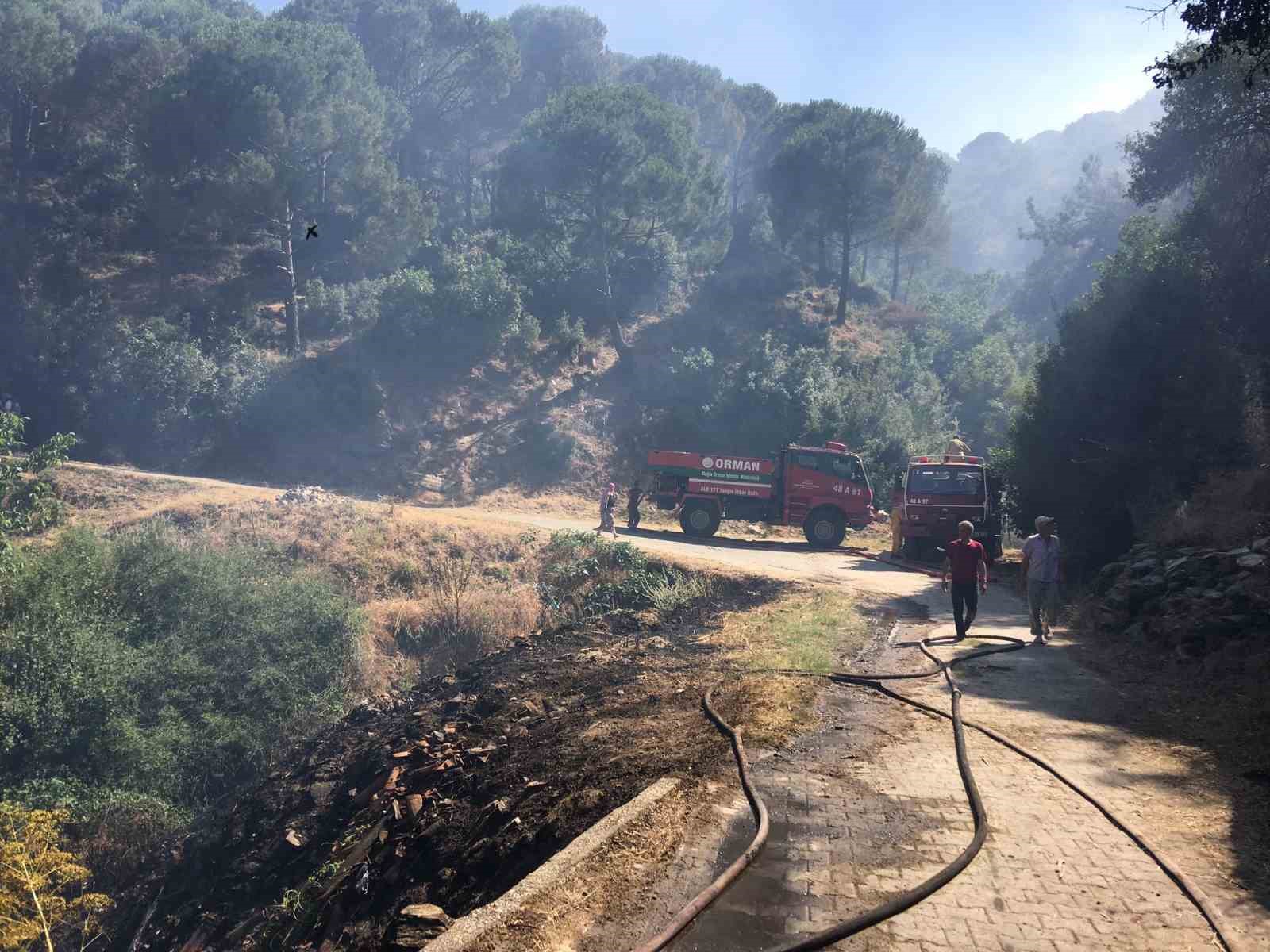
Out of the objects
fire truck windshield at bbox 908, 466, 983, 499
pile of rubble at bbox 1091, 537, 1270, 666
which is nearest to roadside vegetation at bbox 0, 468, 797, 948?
fire truck windshield at bbox 908, 466, 983, 499

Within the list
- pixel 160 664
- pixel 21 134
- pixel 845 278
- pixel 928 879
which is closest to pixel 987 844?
pixel 928 879

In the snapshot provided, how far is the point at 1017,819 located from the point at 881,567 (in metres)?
16.1

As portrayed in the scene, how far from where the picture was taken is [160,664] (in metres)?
18.3

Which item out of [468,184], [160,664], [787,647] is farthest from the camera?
[468,184]

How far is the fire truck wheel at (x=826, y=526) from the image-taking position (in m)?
26.3

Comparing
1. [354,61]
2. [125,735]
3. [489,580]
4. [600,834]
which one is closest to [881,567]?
[489,580]

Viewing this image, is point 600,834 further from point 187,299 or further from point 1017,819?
point 187,299

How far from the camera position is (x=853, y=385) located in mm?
39281

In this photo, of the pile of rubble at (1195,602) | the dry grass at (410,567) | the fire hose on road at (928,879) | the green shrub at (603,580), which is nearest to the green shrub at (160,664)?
the dry grass at (410,567)

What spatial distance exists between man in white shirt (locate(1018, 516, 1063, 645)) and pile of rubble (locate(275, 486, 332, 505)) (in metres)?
21.5

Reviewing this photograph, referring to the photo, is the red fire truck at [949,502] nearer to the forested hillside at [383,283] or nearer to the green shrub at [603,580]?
the green shrub at [603,580]

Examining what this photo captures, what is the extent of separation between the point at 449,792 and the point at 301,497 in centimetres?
2176

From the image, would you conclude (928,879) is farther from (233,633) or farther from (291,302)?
(291,302)

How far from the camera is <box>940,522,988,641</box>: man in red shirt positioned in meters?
12.9
